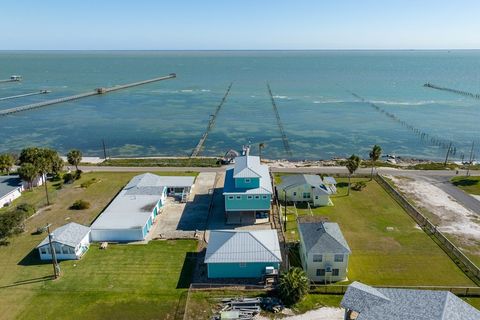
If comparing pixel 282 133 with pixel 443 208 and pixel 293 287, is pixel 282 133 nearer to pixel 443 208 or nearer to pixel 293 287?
pixel 443 208

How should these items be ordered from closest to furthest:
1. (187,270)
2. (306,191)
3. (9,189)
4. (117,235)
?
(187,270), (117,235), (306,191), (9,189)

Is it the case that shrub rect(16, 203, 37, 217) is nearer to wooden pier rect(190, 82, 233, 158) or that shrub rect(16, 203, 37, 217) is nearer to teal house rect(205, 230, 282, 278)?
teal house rect(205, 230, 282, 278)

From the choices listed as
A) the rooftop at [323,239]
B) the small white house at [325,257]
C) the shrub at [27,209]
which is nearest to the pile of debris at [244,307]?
the small white house at [325,257]

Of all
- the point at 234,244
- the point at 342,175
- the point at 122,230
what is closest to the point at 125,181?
the point at 122,230

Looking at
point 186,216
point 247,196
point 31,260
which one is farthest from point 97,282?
point 247,196

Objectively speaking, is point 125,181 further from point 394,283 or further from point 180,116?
point 180,116

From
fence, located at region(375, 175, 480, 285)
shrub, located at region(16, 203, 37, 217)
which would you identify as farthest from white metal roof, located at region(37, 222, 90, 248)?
fence, located at region(375, 175, 480, 285)
